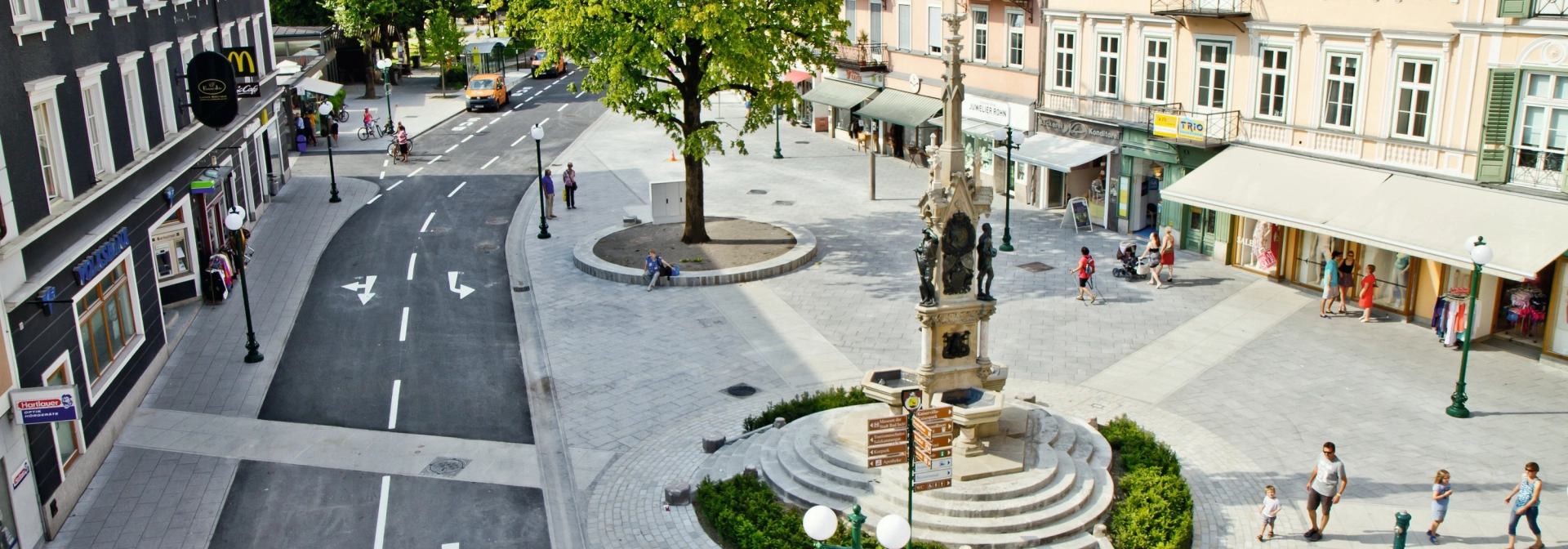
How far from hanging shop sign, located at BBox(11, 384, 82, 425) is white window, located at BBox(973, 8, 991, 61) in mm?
28182

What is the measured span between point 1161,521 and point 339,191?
107 ft

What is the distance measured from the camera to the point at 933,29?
41031 mm

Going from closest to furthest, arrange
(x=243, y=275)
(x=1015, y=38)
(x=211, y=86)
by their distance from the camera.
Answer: (x=243, y=275) < (x=211, y=86) < (x=1015, y=38)

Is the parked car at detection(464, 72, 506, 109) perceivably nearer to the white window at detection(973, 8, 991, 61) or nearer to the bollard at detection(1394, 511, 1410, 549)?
the white window at detection(973, 8, 991, 61)

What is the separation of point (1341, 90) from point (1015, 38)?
39.1 feet

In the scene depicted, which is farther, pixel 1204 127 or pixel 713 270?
pixel 713 270

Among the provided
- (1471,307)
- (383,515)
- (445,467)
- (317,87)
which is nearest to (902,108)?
(317,87)

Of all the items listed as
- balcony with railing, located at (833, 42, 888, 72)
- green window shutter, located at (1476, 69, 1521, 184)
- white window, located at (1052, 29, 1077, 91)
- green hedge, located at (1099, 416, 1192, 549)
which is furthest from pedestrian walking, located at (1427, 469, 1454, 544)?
balcony with railing, located at (833, 42, 888, 72)

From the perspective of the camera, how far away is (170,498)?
18.1m

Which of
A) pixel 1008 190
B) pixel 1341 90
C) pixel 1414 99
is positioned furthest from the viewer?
pixel 1008 190

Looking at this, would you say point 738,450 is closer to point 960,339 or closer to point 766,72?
point 960,339

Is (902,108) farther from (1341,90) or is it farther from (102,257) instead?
(102,257)

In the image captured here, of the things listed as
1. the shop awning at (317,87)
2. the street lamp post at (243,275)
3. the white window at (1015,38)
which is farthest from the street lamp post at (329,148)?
the white window at (1015,38)

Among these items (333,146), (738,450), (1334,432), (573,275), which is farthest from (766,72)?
(333,146)
